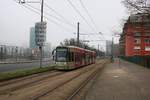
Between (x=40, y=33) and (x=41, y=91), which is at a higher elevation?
(x=40, y=33)

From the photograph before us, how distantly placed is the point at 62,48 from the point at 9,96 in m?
22.5

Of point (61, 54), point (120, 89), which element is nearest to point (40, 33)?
point (61, 54)

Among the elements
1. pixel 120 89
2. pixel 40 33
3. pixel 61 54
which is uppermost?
pixel 40 33

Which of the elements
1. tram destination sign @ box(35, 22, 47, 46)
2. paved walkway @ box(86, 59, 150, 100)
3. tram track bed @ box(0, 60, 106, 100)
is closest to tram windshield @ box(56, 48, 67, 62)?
tram destination sign @ box(35, 22, 47, 46)

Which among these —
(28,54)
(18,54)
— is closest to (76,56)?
(18,54)

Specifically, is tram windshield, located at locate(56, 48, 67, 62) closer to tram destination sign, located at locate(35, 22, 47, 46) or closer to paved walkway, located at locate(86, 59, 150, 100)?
tram destination sign, located at locate(35, 22, 47, 46)

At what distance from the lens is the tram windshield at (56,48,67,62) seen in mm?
34562

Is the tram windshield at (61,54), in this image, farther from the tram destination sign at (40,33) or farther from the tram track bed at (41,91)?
the tram track bed at (41,91)

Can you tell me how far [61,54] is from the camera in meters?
34.8

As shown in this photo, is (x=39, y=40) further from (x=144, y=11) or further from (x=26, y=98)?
(x=26, y=98)

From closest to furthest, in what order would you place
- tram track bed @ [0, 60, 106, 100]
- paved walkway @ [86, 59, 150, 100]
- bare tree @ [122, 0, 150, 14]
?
tram track bed @ [0, 60, 106, 100] < paved walkway @ [86, 59, 150, 100] < bare tree @ [122, 0, 150, 14]

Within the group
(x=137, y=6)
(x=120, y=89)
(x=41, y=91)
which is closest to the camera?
(x=41, y=91)

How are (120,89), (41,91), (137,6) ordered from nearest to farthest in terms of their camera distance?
(41,91) < (120,89) < (137,6)

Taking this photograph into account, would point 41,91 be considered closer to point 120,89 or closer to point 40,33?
point 120,89
